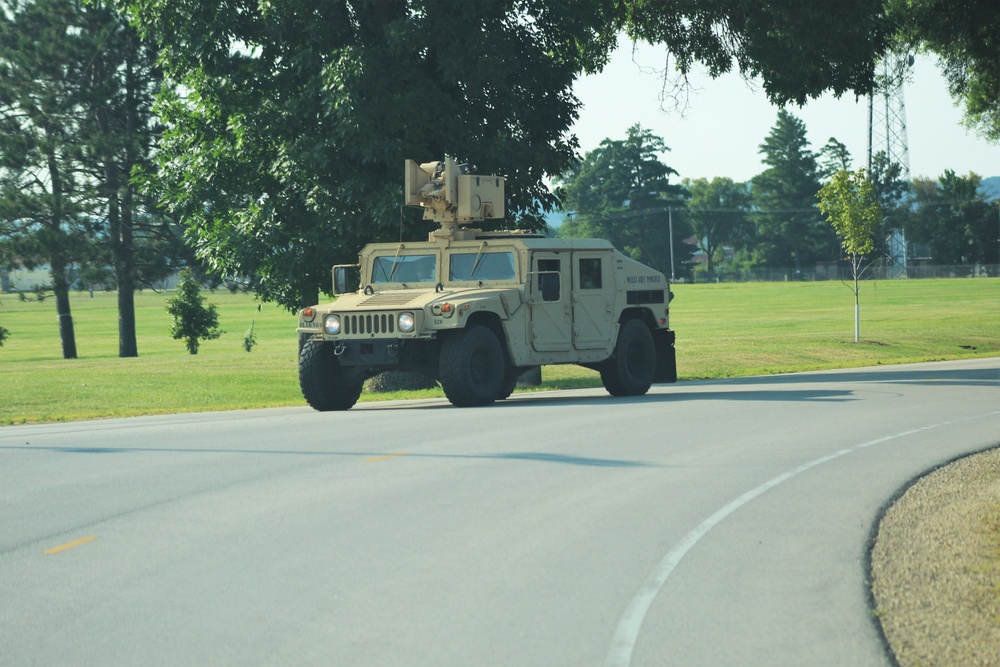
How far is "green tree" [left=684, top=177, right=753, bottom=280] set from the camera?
150 metres

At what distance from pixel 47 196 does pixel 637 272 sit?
1051 inches

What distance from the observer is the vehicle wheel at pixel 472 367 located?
59.4 ft

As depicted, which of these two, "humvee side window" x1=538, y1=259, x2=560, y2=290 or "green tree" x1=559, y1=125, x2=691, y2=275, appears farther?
"green tree" x1=559, y1=125, x2=691, y2=275

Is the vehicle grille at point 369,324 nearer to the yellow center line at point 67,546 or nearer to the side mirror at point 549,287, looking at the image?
the side mirror at point 549,287

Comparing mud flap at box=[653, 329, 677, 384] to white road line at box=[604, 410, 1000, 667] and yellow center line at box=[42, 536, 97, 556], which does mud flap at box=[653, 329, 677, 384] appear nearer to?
white road line at box=[604, 410, 1000, 667]

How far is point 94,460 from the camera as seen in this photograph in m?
13.0

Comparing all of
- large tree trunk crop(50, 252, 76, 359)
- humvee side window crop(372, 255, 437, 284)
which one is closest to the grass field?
large tree trunk crop(50, 252, 76, 359)

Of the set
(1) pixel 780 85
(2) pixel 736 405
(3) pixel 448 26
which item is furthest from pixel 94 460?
(1) pixel 780 85

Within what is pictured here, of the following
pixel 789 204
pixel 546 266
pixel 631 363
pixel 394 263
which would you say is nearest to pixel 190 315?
pixel 394 263

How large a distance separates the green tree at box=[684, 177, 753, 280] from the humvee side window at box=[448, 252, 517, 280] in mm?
130535

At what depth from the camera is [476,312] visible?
1867 centimetres

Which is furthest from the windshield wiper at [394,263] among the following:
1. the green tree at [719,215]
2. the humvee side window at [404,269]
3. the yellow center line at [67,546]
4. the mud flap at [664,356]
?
the green tree at [719,215]

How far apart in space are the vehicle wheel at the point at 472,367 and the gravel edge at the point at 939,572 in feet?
25.2

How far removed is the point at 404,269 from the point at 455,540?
37.9ft
